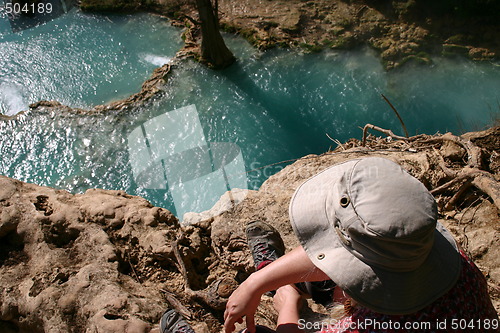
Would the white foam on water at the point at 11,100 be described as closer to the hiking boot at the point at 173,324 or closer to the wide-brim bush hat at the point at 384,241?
the hiking boot at the point at 173,324

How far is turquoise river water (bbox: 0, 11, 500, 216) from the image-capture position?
4355 mm

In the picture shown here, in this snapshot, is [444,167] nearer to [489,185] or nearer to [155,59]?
[489,185]

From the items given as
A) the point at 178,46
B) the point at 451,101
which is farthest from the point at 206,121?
the point at 451,101

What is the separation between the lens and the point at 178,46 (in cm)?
591

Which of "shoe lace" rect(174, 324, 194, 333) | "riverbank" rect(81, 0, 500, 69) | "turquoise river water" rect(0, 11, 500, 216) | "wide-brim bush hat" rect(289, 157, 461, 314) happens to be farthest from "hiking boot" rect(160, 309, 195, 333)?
"riverbank" rect(81, 0, 500, 69)

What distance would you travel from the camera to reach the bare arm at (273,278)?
1.28 meters

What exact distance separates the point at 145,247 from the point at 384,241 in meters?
1.51

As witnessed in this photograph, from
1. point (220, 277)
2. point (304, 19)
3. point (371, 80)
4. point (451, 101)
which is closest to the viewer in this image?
point (220, 277)

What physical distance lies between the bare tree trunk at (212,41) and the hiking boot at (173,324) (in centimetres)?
416

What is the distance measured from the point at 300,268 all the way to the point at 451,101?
14.2ft

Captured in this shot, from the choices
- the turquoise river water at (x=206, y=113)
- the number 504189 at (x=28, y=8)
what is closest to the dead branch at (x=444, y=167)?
the turquoise river water at (x=206, y=113)

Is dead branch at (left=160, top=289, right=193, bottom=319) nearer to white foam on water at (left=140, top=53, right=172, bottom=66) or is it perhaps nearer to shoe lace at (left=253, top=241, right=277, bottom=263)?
shoe lace at (left=253, top=241, right=277, bottom=263)

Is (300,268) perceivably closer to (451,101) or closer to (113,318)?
(113,318)

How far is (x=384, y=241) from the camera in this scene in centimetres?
95
